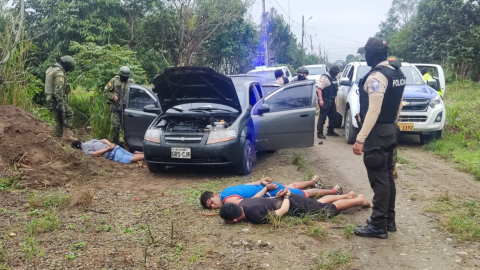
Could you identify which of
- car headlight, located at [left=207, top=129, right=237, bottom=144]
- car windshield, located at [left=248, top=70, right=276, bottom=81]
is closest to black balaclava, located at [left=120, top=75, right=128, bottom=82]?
car headlight, located at [left=207, top=129, right=237, bottom=144]

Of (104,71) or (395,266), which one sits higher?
(104,71)

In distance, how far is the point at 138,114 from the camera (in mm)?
8578

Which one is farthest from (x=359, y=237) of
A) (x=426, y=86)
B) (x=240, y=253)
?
(x=426, y=86)

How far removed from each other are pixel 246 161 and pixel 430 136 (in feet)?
16.1

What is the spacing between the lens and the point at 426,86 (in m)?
9.99

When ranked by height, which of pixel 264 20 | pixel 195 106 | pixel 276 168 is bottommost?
pixel 276 168

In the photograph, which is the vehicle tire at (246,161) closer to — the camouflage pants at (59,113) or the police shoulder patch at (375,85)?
the police shoulder patch at (375,85)

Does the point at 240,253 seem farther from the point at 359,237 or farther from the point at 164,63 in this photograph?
the point at 164,63

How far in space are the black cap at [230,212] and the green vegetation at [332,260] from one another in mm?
1044

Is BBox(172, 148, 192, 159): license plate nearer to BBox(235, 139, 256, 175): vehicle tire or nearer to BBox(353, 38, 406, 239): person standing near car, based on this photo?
BBox(235, 139, 256, 175): vehicle tire

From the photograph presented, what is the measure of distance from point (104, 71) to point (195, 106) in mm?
4869

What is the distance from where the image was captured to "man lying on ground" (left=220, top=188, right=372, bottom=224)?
4727mm

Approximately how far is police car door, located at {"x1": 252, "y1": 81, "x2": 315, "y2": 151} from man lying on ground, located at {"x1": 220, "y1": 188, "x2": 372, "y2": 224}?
273cm

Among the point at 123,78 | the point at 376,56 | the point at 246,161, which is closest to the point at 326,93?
the point at 246,161
